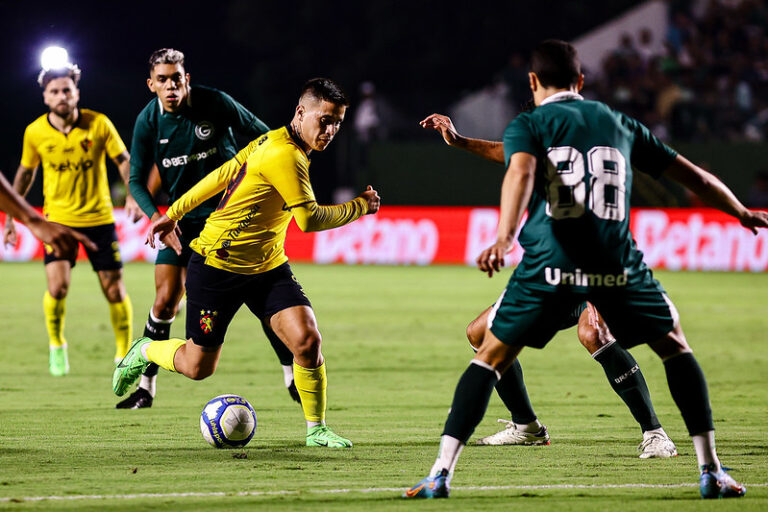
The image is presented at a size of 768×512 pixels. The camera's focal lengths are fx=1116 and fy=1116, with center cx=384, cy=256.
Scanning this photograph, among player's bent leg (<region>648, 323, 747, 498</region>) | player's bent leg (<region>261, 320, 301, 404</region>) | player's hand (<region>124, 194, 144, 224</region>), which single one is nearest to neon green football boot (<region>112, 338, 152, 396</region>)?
player's bent leg (<region>261, 320, 301, 404</region>)

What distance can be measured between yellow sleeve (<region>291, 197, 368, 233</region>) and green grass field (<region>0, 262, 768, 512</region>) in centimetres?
135

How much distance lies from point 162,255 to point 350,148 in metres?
19.2

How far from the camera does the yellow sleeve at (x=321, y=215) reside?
254 inches

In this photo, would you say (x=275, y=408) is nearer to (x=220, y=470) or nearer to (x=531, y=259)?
(x=220, y=470)

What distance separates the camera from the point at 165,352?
7.46 metres

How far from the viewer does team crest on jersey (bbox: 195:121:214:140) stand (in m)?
8.55

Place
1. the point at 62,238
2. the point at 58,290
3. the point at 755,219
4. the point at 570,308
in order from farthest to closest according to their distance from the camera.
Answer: the point at 58,290
the point at 755,219
the point at 570,308
the point at 62,238

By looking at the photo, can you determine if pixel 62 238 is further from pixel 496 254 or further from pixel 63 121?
pixel 63 121

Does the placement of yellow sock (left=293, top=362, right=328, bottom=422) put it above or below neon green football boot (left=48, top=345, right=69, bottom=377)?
above

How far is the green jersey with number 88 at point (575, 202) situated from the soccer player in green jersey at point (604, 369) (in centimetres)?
113

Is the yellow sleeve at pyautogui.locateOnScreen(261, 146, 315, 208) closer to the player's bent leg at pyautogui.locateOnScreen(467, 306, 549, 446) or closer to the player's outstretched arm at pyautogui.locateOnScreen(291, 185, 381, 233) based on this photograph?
the player's outstretched arm at pyautogui.locateOnScreen(291, 185, 381, 233)

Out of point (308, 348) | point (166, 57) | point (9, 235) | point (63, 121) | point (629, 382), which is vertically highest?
point (166, 57)

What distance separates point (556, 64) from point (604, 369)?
6.95 ft

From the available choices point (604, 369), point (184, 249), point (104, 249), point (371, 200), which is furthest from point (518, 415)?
point (104, 249)
